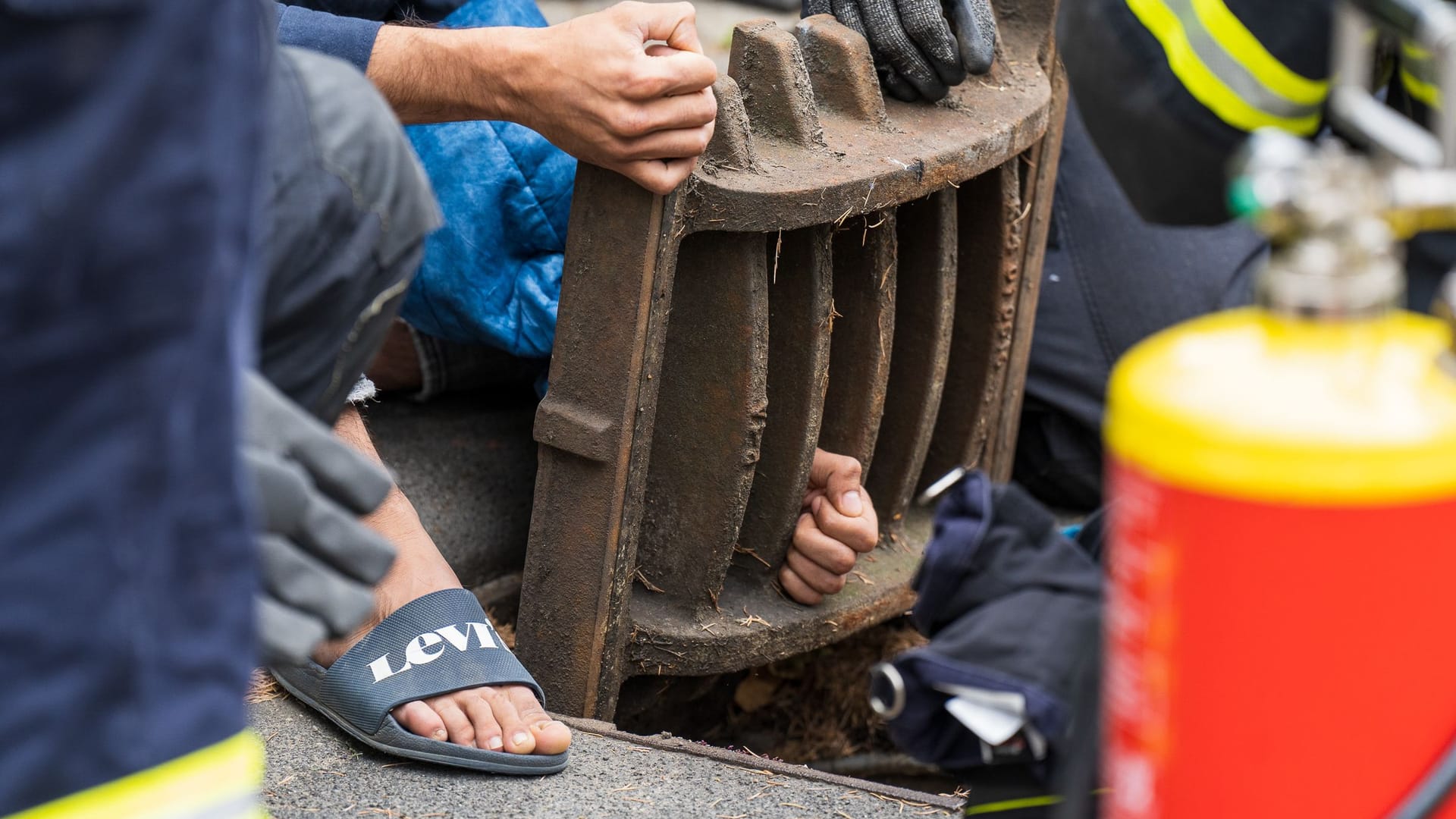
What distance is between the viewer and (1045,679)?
3.26ft

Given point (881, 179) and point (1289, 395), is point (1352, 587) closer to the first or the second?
point (1289, 395)

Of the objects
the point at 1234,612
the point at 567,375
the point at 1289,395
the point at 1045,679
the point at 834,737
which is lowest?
the point at 834,737

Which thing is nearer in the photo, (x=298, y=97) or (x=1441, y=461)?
(x=1441, y=461)

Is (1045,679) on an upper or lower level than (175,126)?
lower

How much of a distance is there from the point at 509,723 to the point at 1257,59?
1.07 meters

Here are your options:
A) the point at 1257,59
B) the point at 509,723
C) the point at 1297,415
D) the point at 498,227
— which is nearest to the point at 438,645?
the point at 509,723

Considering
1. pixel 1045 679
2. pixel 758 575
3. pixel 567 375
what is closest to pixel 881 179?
pixel 567 375

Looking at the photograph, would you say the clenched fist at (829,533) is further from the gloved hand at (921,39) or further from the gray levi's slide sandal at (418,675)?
the gloved hand at (921,39)

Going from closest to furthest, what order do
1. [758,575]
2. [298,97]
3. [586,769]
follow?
[298,97] < [586,769] < [758,575]

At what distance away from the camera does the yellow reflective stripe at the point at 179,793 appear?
30.3 inches

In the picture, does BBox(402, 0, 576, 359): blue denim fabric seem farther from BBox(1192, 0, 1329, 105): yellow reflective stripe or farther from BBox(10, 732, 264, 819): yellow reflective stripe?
BBox(10, 732, 264, 819): yellow reflective stripe

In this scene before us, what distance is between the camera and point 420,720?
5.48ft

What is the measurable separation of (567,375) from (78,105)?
40.7 inches

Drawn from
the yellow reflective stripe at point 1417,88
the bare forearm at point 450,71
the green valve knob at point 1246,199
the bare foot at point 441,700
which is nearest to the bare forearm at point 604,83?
the bare forearm at point 450,71
